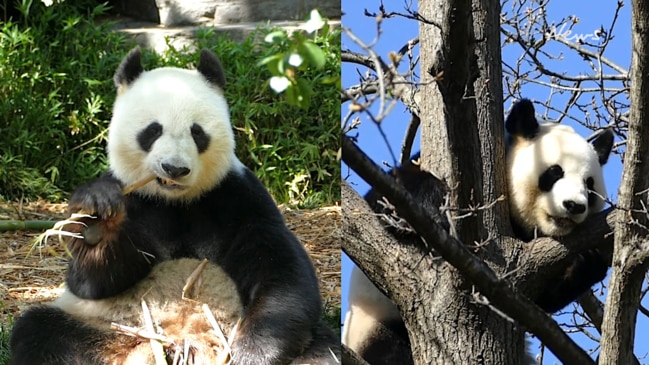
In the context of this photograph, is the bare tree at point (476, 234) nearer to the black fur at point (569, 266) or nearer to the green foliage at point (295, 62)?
the black fur at point (569, 266)

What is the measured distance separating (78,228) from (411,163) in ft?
4.09

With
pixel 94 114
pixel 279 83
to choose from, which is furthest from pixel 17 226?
pixel 279 83

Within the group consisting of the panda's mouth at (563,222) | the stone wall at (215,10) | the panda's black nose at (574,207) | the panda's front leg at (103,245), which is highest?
the stone wall at (215,10)

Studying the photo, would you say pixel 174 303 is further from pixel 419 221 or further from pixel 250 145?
pixel 250 145

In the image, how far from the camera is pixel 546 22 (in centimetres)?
438

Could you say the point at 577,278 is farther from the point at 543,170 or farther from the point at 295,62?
the point at 295,62

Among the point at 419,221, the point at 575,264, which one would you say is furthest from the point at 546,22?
the point at 419,221

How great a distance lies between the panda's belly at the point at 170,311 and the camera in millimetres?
2695

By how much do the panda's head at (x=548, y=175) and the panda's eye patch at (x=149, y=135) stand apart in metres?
1.65

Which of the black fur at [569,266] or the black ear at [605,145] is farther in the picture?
the black ear at [605,145]

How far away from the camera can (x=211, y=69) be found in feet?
9.77

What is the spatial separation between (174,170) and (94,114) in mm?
3353

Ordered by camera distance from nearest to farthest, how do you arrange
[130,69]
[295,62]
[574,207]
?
[295,62], [130,69], [574,207]

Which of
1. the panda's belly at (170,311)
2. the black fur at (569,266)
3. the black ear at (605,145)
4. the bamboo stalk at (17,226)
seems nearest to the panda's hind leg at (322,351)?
the panda's belly at (170,311)
